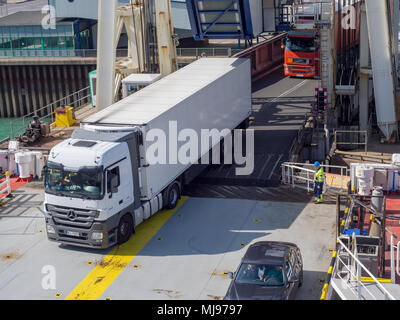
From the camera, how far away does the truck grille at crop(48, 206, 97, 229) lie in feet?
57.2

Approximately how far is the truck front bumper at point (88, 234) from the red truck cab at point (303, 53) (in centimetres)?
2178

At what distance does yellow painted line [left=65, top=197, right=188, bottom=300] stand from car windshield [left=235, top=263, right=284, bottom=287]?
3.83 metres

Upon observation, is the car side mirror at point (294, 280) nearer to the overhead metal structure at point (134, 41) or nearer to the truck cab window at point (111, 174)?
the truck cab window at point (111, 174)

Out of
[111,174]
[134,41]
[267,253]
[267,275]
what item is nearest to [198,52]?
[134,41]

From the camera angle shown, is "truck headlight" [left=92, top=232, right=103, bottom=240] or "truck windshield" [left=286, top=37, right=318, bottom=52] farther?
"truck windshield" [left=286, top=37, right=318, bottom=52]

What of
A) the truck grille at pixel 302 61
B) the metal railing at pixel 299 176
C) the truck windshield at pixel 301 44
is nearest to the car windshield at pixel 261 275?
the metal railing at pixel 299 176

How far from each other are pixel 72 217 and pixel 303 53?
22537mm

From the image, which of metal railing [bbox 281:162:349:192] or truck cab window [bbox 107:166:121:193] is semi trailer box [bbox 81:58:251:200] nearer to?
truck cab window [bbox 107:166:121:193]

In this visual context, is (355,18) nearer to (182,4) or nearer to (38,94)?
(182,4)

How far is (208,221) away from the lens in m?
20.1

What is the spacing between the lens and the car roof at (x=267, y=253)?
47.9 feet

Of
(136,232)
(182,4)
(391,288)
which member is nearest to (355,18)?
(182,4)

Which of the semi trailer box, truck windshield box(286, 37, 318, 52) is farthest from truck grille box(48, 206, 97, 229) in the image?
truck windshield box(286, 37, 318, 52)

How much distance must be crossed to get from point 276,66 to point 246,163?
68.9 feet
